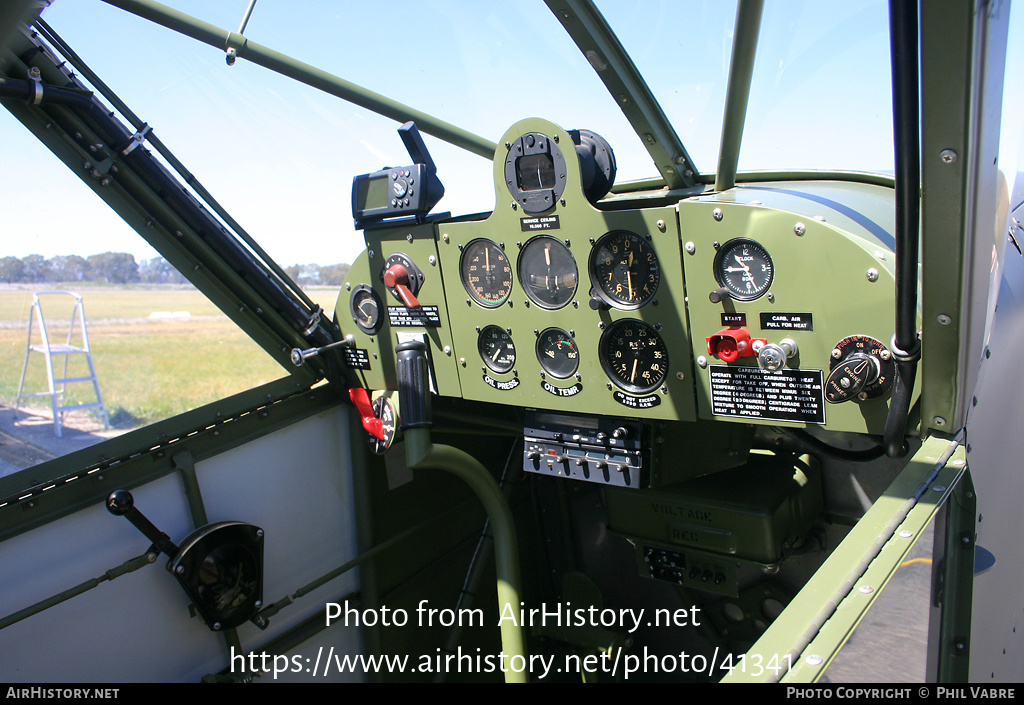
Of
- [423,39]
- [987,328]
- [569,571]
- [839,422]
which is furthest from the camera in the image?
[569,571]

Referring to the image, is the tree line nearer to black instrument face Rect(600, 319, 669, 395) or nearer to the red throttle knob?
black instrument face Rect(600, 319, 669, 395)

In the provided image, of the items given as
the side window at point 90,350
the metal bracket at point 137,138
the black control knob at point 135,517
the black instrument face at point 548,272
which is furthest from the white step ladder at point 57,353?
Result: the black instrument face at point 548,272

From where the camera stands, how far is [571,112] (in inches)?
85.4

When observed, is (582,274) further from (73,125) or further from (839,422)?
(73,125)

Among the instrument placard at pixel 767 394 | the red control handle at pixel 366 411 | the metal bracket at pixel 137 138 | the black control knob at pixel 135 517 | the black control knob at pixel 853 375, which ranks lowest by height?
the black control knob at pixel 135 517

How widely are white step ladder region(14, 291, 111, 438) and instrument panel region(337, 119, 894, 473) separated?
3.10ft

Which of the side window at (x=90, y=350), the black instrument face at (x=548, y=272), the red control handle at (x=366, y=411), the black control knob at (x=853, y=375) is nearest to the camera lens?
the black control knob at (x=853, y=375)

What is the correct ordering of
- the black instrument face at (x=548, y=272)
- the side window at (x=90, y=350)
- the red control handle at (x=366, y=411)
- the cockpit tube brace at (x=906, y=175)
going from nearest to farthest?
1. the cockpit tube brace at (x=906, y=175)
2. the side window at (x=90, y=350)
3. the black instrument face at (x=548, y=272)
4. the red control handle at (x=366, y=411)

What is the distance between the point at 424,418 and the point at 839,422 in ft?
3.44

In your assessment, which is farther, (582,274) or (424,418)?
(582,274)

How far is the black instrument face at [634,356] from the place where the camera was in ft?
6.57

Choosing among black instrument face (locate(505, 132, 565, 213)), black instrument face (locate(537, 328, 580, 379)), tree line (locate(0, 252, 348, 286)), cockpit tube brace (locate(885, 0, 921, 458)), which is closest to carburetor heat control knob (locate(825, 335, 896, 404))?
cockpit tube brace (locate(885, 0, 921, 458))

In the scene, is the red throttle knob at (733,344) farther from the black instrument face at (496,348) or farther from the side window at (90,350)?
the side window at (90,350)

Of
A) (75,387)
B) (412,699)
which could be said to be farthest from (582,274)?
(412,699)
